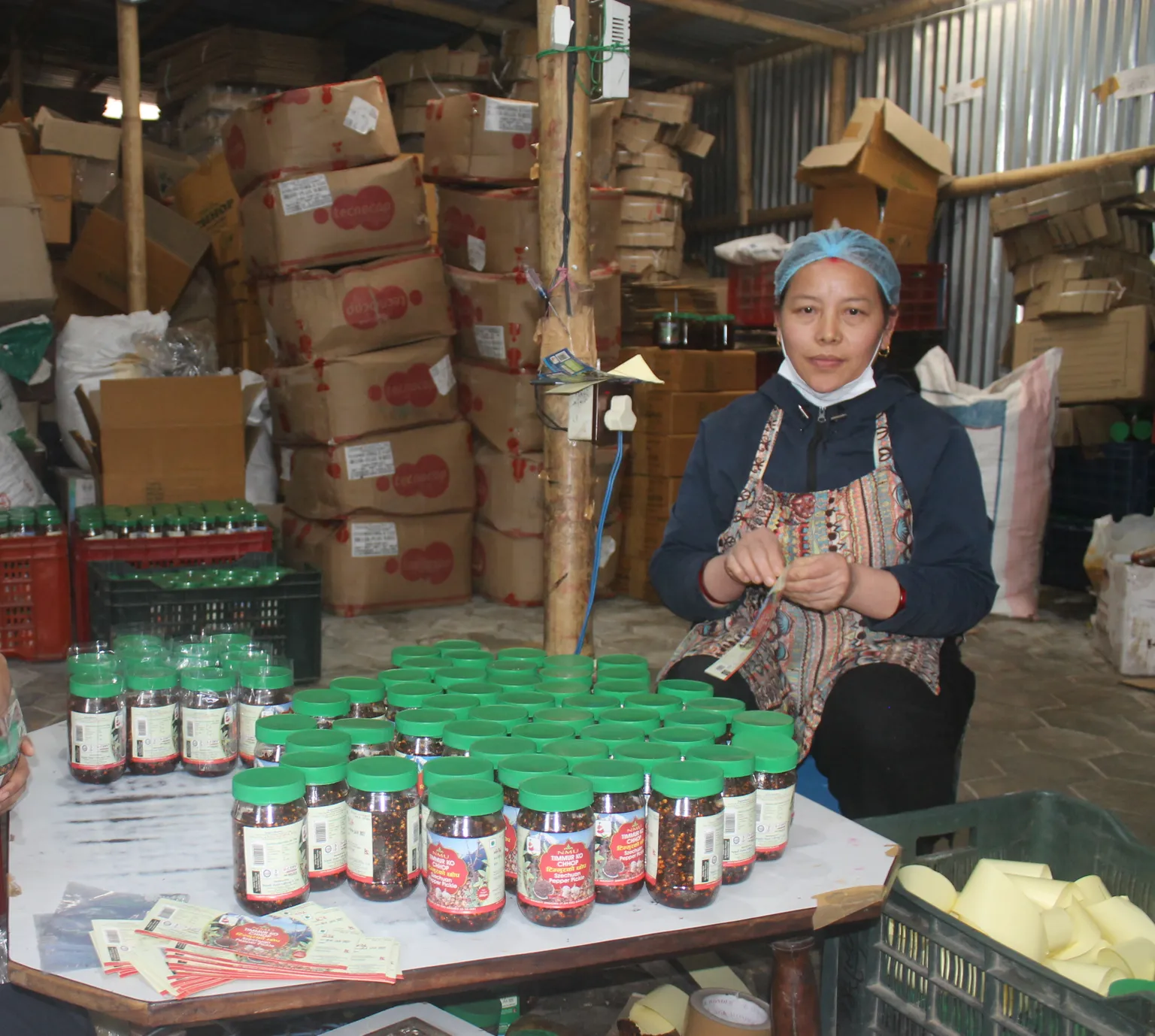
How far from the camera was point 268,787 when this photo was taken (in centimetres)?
122

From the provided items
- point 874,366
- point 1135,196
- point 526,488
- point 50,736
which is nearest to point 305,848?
point 50,736

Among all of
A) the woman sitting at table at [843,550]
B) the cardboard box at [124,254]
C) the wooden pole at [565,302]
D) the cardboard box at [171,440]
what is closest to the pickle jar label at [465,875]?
the woman sitting at table at [843,550]

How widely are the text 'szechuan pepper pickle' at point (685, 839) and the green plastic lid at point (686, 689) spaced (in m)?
0.43

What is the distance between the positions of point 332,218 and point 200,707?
11.7 ft

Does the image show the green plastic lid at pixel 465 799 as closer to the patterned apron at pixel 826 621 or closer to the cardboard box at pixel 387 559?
the patterned apron at pixel 826 621

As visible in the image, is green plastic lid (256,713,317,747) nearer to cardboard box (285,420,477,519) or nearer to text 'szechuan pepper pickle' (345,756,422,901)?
text 'szechuan pepper pickle' (345,756,422,901)

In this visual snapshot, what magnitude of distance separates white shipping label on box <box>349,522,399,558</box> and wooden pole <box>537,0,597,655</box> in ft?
8.26

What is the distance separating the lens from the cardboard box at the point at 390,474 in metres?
4.89

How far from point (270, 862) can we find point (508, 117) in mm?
4155

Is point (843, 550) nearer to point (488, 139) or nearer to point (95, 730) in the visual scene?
point (95, 730)

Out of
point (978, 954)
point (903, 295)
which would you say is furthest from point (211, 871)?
point (903, 295)

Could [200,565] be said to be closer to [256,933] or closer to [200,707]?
[200,707]

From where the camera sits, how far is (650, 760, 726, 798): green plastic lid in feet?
4.16

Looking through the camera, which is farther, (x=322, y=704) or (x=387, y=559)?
(x=387, y=559)
